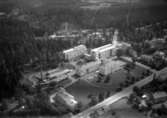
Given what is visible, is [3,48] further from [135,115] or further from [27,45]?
[135,115]

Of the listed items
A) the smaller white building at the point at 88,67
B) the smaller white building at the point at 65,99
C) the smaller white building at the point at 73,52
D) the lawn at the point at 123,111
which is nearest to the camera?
the lawn at the point at 123,111

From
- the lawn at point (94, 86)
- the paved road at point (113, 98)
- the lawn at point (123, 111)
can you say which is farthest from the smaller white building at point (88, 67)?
the lawn at point (123, 111)

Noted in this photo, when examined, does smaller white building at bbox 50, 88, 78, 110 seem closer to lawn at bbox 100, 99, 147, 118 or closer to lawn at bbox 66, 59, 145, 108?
lawn at bbox 66, 59, 145, 108

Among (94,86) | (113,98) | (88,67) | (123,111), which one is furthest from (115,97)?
(88,67)

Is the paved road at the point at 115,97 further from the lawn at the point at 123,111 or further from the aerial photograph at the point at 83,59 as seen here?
the lawn at the point at 123,111

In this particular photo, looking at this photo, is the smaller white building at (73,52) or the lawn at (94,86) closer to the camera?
the lawn at (94,86)

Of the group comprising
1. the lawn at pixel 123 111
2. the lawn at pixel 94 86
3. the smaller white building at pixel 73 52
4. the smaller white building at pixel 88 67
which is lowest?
the lawn at pixel 123 111

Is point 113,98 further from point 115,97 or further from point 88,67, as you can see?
point 88,67

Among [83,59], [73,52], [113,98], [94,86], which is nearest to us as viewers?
[113,98]

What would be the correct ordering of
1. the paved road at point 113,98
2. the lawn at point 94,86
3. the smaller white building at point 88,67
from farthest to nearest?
1. the smaller white building at point 88,67
2. the lawn at point 94,86
3. the paved road at point 113,98
